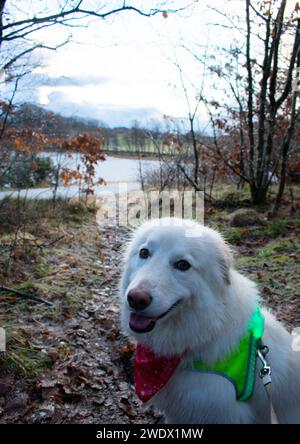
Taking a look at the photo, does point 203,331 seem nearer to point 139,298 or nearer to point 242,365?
point 242,365

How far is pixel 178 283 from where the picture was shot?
2.05 meters

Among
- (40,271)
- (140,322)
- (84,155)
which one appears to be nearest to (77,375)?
(140,322)

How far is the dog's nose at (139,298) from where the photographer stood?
6.13ft

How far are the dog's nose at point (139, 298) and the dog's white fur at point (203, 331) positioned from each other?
83 millimetres

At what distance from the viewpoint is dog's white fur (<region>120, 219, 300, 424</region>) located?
2.06m

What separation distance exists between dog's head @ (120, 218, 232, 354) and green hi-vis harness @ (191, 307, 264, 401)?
0.53ft

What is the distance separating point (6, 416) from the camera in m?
2.74

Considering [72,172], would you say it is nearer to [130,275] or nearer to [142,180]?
[142,180]

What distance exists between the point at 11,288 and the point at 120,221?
5.48 meters

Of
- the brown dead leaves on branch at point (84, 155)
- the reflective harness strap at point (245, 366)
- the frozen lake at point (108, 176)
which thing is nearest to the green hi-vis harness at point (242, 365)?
the reflective harness strap at point (245, 366)

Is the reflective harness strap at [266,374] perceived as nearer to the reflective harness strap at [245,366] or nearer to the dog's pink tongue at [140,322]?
the reflective harness strap at [245,366]

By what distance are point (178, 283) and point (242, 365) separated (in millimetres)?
614

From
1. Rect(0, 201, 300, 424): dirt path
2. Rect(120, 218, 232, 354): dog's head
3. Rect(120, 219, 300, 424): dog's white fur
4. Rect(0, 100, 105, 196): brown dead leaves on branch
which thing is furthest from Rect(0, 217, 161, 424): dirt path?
Rect(0, 100, 105, 196): brown dead leaves on branch

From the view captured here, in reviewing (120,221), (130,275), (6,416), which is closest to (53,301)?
(6,416)
